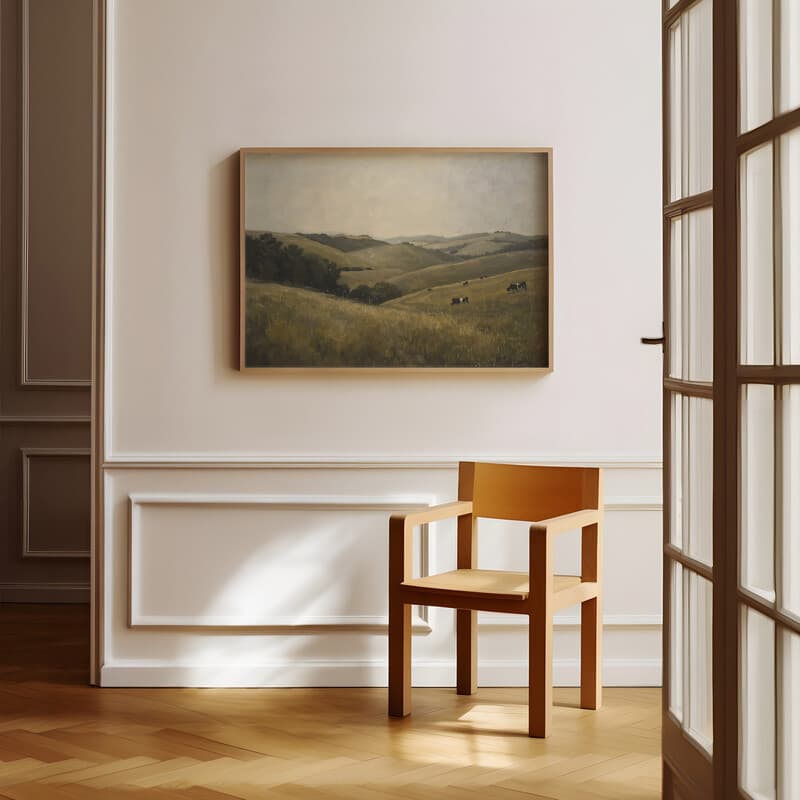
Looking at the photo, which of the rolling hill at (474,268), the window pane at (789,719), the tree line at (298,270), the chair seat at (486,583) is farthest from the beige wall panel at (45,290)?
the window pane at (789,719)

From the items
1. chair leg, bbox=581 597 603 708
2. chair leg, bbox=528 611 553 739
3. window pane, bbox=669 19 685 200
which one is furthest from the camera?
chair leg, bbox=581 597 603 708

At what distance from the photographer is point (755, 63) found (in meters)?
1.85

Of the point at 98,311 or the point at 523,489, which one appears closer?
the point at 523,489

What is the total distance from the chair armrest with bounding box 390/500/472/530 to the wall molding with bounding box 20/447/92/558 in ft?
7.42

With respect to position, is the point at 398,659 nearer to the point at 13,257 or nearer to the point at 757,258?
the point at 757,258

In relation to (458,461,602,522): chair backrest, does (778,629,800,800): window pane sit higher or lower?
lower

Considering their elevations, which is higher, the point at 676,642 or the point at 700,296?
the point at 700,296

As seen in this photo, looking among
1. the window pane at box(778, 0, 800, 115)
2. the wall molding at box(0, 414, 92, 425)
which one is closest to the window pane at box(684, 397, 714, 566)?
the window pane at box(778, 0, 800, 115)

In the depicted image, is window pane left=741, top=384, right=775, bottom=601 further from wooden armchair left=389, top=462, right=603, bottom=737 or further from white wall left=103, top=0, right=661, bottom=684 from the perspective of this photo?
white wall left=103, top=0, right=661, bottom=684

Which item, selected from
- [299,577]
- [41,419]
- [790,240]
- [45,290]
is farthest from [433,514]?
[45,290]

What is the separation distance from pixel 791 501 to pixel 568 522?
155cm

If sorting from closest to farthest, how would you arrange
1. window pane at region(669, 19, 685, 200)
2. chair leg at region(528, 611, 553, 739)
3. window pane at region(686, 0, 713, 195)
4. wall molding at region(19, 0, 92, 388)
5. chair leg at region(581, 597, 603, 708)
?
window pane at region(686, 0, 713, 195)
window pane at region(669, 19, 685, 200)
chair leg at region(528, 611, 553, 739)
chair leg at region(581, 597, 603, 708)
wall molding at region(19, 0, 92, 388)

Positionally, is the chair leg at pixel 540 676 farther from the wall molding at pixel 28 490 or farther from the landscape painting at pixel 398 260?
the wall molding at pixel 28 490

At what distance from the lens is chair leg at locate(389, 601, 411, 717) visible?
10.8 feet
